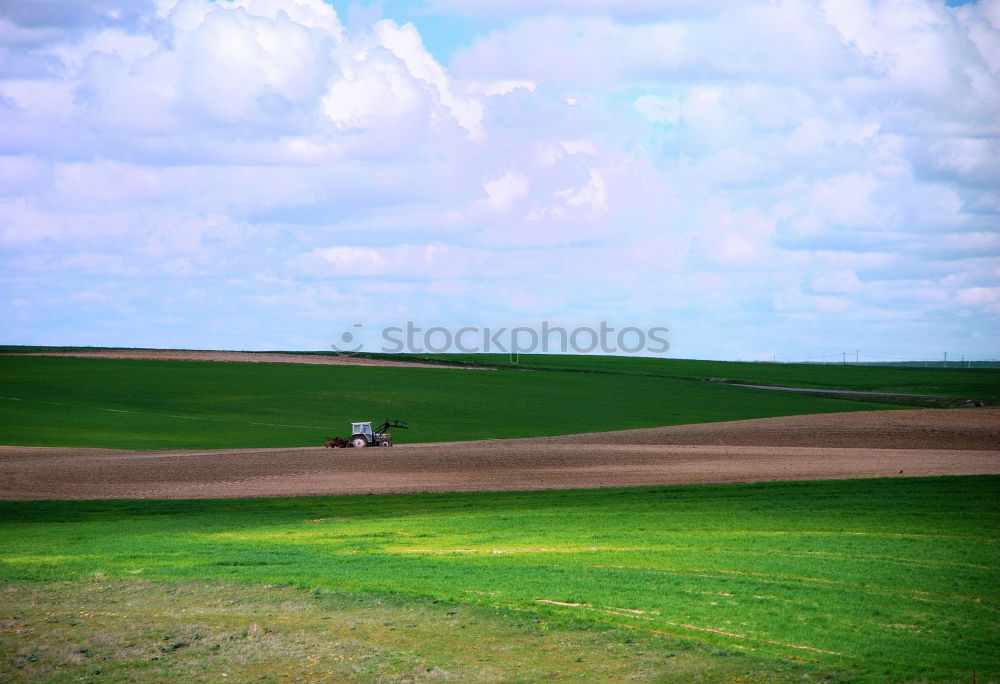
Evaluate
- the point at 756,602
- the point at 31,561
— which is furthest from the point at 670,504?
the point at 31,561

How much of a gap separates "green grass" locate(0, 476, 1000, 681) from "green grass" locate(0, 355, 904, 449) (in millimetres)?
22467

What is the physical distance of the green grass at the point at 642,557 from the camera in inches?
517

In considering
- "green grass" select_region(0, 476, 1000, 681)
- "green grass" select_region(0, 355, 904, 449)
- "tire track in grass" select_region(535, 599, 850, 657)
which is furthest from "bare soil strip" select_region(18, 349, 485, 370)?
"tire track in grass" select_region(535, 599, 850, 657)

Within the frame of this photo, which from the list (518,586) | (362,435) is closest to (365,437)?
(362,435)

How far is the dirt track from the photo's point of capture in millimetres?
33500

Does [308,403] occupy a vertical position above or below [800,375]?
below

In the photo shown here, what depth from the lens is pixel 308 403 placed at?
64.1 meters

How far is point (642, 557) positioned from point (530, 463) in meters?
20.5

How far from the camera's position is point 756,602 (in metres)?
14.5

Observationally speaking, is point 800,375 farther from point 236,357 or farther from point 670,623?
point 670,623

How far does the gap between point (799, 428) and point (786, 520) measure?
2869 cm

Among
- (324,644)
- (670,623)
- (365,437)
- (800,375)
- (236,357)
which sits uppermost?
(236,357)

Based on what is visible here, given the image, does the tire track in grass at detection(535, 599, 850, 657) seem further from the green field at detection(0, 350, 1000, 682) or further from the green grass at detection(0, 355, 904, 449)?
Result: the green grass at detection(0, 355, 904, 449)

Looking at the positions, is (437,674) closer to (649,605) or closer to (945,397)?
(649,605)
